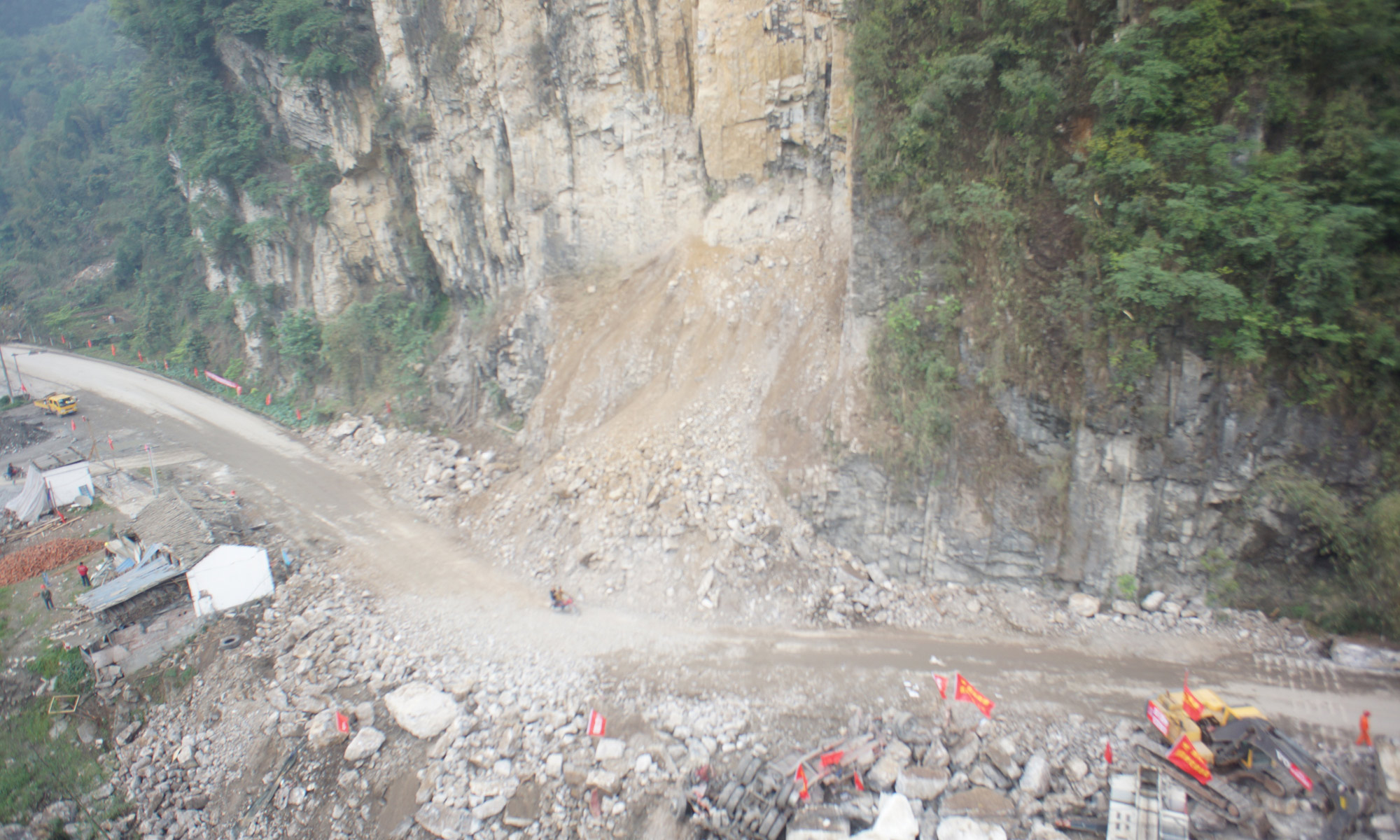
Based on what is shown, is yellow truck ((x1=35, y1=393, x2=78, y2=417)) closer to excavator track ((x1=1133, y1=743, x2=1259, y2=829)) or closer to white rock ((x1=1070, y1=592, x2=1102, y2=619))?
white rock ((x1=1070, y1=592, x2=1102, y2=619))

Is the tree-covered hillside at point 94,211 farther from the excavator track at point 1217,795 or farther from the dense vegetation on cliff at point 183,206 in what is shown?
the excavator track at point 1217,795

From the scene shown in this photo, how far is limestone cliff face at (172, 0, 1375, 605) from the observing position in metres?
12.1

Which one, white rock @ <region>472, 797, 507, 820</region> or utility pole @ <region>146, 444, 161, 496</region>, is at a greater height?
utility pole @ <region>146, 444, 161, 496</region>

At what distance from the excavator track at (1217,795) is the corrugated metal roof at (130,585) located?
2003cm

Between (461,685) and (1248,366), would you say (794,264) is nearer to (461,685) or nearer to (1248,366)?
(1248,366)

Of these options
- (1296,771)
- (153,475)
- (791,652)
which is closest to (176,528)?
(153,475)

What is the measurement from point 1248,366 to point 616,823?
41.7ft

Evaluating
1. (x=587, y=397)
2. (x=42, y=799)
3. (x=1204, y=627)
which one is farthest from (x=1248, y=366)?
(x=42, y=799)

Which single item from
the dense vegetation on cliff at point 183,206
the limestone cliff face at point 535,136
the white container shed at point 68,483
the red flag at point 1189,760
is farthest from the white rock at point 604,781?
the white container shed at point 68,483

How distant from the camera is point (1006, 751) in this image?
1002cm

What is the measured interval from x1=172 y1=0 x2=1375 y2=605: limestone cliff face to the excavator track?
387cm

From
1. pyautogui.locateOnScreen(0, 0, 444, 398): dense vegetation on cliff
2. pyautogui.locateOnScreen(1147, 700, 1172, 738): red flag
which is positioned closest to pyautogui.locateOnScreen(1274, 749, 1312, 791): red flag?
pyautogui.locateOnScreen(1147, 700, 1172, 738): red flag

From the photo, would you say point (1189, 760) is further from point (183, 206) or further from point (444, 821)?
point (183, 206)

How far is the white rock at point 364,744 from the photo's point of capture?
11.7 metres
